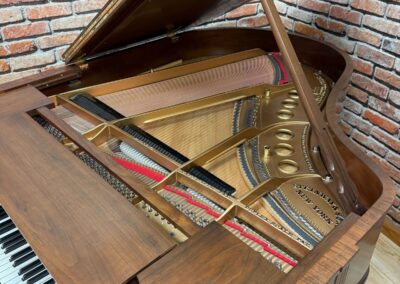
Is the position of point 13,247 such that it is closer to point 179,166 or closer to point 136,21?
point 179,166

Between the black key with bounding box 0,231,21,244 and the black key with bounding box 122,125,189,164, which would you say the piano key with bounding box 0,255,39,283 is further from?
the black key with bounding box 122,125,189,164

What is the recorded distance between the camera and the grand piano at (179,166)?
875 mm

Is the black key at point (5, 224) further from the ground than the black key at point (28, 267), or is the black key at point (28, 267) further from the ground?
the black key at point (5, 224)

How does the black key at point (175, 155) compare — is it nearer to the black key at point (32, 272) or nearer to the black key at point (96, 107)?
the black key at point (96, 107)

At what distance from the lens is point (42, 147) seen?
118cm

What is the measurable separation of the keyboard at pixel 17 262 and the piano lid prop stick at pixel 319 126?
851 millimetres

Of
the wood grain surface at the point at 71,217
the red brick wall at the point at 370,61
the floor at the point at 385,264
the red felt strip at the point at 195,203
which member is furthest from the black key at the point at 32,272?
the red brick wall at the point at 370,61

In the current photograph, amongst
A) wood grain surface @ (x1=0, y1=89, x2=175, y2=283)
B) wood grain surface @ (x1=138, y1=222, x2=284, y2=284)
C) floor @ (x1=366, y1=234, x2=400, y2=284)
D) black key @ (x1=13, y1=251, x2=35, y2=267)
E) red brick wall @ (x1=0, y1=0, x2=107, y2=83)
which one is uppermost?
red brick wall @ (x1=0, y1=0, x2=107, y2=83)

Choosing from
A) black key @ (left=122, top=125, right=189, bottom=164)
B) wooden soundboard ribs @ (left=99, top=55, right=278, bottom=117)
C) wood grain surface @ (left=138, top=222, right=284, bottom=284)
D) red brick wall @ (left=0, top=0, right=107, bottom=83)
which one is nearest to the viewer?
wood grain surface @ (left=138, top=222, right=284, bottom=284)

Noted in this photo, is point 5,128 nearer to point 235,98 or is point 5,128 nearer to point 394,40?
point 235,98

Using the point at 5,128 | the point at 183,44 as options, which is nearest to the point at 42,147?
the point at 5,128

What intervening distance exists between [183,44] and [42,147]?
3.94 ft

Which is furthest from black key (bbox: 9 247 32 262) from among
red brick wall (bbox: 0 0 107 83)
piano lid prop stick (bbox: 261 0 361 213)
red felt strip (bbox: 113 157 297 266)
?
red brick wall (bbox: 0 0 107 83)

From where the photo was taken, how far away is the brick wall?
2.08 m
